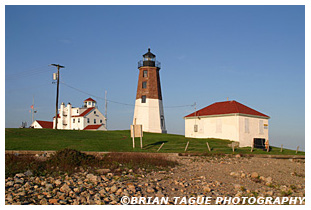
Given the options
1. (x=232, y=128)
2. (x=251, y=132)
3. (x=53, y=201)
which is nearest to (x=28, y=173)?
(x=53, y=201)

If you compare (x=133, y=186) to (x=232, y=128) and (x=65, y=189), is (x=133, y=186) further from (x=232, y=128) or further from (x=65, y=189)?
(x=232, y=128)

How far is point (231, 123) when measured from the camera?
1369 inches

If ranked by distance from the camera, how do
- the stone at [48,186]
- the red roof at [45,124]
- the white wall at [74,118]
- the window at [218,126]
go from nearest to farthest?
the stone at [48,186], the window at [218,126], the white wall at [74,118], the red roof at [45,124]

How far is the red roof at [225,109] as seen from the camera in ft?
116

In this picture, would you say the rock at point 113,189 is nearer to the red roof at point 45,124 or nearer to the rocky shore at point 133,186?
the rocky shore at point 133,186

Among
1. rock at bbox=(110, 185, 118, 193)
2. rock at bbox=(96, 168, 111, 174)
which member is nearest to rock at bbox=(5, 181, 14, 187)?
rock at bbox=(96, 168, 111, 174)

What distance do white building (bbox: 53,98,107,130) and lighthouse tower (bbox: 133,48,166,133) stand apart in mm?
21588

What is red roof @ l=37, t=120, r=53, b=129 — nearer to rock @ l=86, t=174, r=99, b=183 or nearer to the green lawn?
the green lawn

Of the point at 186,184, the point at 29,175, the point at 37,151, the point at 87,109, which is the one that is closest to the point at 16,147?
the point at 37,151

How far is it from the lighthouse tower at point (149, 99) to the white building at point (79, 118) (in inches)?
850

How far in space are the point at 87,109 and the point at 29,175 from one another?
5801 centimetres

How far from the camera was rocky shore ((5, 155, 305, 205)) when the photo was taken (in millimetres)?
9867

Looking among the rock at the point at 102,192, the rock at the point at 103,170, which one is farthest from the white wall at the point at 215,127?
the rock at the point at 102,192

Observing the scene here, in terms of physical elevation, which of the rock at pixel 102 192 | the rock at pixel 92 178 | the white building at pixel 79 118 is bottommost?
the rock at pixel 102 192
